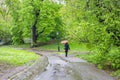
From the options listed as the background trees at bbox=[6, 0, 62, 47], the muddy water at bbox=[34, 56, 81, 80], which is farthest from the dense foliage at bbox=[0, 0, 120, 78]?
the background trees at bbox=[6, 0, 62, 47]

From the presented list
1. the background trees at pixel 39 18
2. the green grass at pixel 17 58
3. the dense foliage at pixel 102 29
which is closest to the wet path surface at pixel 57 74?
the dense foliage at pixel 102 29

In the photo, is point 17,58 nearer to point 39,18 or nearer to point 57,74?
point 57,74

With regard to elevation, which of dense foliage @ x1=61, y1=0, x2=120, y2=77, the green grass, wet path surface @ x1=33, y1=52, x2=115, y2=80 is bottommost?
the green grass

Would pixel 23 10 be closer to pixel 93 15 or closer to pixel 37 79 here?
pixel 93 15

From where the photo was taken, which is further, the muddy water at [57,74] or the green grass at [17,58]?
the green grass at [17,58]

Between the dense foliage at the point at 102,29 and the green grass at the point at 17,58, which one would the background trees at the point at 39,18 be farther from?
the dense foliage at the point at 102,29

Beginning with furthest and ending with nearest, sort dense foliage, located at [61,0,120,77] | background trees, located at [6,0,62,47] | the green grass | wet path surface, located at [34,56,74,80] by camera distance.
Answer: background trees, located at [6,0,62,47] < the green grass < dense foliage, located at [61,0,120,77] < wet path surface, located at [34,56,74,80]

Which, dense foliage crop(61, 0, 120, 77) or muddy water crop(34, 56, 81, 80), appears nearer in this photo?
muddy water crop(34, 56, 81, 80)

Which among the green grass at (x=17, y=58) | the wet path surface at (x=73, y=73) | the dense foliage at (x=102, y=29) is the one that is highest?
the dense foliage at (x=102, y=29)

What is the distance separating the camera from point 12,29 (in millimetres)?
62531

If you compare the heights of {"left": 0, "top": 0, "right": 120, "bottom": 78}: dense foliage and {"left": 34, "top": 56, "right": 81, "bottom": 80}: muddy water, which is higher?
{"left": 0, "top": 0, "right": 120, "bottom": 78}: dense foliage

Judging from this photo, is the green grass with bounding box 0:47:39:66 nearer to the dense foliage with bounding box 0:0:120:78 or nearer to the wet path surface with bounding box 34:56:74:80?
the wet path surface with bounding box 34:56:74:80

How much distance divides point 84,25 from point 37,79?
21.9 feet

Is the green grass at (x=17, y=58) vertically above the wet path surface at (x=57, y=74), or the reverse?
the wet path surface at (x=57, y=74)
